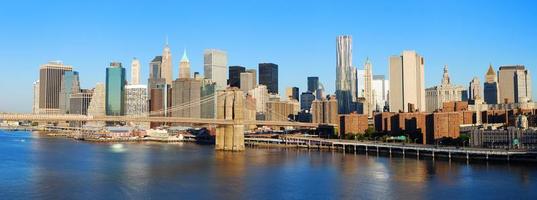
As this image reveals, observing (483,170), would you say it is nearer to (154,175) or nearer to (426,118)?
(154,175)

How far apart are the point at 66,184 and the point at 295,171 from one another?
1579 cm

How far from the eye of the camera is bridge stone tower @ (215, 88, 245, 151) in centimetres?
6962

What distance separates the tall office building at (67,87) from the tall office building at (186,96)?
120 feet

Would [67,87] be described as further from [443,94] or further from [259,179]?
[259,179]

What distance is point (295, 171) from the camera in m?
42.8

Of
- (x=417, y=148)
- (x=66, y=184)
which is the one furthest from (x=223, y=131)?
(x=66, y=184)

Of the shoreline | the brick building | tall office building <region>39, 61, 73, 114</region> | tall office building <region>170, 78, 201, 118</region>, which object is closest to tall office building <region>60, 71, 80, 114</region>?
tall office building <region>39, 61, 73, 114</region>

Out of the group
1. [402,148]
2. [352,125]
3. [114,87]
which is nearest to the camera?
[402,148]

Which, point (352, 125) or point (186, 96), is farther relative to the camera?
point (186, 96)

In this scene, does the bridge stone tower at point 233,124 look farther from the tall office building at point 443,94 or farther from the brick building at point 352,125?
the tall office building at point 443,94

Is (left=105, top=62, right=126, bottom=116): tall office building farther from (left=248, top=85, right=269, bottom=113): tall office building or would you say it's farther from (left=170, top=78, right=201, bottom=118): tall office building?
(left=248, top=85, right=269, bottom=113): tall office building

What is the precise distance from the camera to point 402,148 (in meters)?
62.3

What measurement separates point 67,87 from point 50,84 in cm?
729

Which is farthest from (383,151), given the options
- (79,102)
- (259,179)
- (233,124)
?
(79,102)
